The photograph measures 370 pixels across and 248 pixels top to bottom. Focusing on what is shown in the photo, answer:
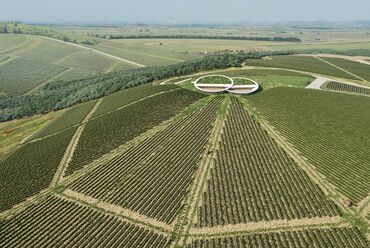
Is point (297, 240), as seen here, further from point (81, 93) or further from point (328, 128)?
point (81, 93)

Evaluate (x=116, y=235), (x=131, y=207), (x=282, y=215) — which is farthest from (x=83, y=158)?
(x=282, y=215)

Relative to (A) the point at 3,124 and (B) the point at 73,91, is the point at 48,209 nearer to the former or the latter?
(A) the point at 3,124

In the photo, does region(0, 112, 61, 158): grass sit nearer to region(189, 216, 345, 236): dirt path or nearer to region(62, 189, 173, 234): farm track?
region(62, 189, 173, 234): farm track

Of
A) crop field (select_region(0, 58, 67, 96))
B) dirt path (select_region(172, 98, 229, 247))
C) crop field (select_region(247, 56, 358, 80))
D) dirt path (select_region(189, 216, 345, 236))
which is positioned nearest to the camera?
dirt path (select_region(189, 216, 345, 236))

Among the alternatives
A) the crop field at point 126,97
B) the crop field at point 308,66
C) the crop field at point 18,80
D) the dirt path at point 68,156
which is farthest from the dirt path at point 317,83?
the crop field at point 18,80

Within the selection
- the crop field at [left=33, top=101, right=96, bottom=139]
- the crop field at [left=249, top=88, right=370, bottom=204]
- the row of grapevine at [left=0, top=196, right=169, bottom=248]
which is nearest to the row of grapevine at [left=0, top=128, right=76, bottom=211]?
the crop field at [left=33, top=101, right=96, bottom=139]

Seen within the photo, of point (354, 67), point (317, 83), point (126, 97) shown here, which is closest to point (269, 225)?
point (126, 97)
